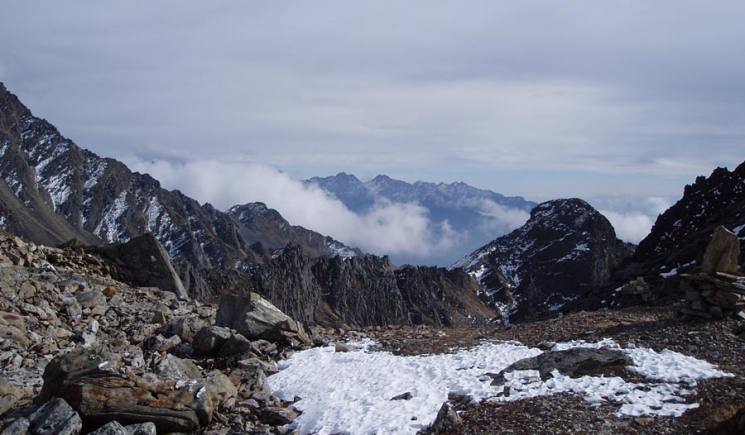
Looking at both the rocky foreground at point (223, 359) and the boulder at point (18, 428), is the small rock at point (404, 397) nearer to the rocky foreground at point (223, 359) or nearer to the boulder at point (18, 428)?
the rocky foreground at point (223, 359)


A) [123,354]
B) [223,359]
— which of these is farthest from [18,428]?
[223,359]

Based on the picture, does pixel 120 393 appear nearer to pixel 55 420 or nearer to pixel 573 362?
pixel 55 420

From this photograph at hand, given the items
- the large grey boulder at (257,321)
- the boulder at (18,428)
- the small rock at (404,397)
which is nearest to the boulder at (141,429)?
the boulder at (18,428)

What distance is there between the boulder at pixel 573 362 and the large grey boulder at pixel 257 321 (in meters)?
9.57

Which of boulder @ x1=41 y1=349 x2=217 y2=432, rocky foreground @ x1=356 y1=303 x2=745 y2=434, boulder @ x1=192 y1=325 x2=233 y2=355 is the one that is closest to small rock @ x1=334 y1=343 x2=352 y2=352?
rocky foreground @ x1=356 y1=303 x2=745 y2=434

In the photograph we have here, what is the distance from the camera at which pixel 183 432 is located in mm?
17359

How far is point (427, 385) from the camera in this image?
20.5 m

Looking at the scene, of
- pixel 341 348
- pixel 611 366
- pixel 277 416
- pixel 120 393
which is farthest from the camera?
pixel 341 348

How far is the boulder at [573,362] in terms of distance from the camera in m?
20.2

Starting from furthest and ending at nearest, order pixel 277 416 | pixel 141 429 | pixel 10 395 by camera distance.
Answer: pixel 277 416 < pixel 10 395 < pixel 141 429

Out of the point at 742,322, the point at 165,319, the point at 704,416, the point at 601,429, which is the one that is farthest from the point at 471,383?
the point at 165,319

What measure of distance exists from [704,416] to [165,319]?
21.7 meters

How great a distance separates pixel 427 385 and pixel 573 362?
16.2 feet

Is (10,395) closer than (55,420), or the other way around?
(55,420)
